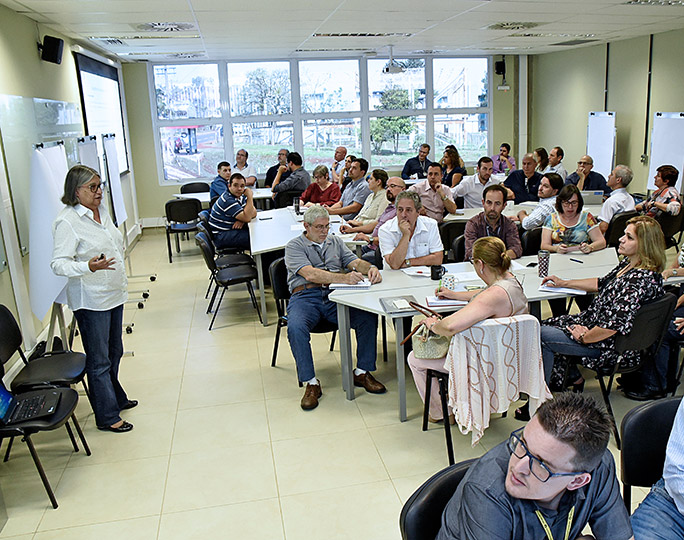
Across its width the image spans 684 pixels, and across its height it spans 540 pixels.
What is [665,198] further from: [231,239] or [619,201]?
[231,239]

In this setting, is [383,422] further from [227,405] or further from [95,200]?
[95,200]

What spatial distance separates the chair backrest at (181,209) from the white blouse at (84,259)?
5.19 m

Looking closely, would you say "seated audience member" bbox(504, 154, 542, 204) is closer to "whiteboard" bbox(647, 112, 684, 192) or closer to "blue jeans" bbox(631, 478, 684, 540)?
"whiteboard" bbox(647, 112, 684, 192)

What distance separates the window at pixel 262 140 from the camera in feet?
39.3

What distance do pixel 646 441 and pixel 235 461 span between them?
221 centimetres

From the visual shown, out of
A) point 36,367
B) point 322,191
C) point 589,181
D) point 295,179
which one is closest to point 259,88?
point 295,179

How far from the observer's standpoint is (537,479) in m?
1.56

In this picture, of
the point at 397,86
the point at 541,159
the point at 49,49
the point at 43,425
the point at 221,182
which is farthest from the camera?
the point at 397,86

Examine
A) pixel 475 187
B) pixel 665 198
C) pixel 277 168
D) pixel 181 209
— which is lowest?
pixel 181 209

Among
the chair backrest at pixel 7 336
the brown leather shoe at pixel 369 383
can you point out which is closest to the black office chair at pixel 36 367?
the chair backrest at pixel 7 336

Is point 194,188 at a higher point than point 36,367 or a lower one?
higher

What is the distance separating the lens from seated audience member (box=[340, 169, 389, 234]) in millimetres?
6359

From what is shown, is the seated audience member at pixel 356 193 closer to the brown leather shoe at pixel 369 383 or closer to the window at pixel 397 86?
the brown leather shoe at pixel 369 383

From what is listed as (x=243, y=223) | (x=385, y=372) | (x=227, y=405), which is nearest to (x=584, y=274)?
(x=385, y=372)
